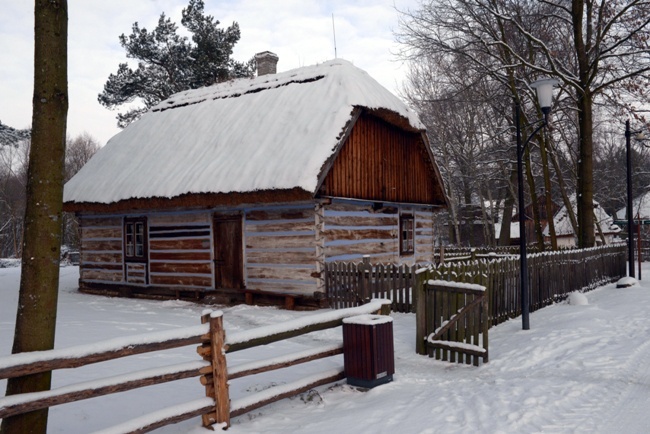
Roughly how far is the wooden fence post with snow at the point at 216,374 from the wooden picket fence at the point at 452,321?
374 cm

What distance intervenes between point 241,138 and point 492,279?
874cm

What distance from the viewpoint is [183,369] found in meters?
5.27

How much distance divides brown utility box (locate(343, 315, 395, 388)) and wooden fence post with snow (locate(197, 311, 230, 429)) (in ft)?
6.26

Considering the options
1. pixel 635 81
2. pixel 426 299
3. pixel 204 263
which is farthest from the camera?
pixel 635 81

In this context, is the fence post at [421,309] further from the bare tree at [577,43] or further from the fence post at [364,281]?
the bare tree at [577,43]

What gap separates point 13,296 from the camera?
694 inches

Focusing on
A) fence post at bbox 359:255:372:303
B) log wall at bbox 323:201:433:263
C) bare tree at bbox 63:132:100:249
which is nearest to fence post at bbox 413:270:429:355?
fence post at bbox 359:255:372:303

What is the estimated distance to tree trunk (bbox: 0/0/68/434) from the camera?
466 centimetres

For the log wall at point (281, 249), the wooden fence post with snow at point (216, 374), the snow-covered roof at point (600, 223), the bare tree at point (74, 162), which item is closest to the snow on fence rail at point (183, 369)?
the wooden fence post with snow at point (216, 374)

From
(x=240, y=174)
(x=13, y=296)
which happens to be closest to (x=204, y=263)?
(x=240, y=174)

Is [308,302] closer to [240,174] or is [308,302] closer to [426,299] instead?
[240,174]

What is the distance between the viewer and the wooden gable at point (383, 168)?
14.3 meters

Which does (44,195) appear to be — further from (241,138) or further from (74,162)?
(74,162)

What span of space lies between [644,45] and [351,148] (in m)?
11.5
